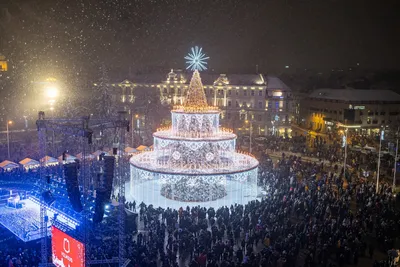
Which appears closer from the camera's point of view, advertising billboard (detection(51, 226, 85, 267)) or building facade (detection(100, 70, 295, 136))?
advertising billboard (detection(51, 226, 85, 267))

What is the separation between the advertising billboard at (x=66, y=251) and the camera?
13648mm

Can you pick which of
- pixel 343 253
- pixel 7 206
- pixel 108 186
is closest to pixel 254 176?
pixel 343 253

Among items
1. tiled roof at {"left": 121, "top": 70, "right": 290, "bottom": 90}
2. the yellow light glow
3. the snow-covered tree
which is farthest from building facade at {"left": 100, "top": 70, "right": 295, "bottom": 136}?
the yellow light glow

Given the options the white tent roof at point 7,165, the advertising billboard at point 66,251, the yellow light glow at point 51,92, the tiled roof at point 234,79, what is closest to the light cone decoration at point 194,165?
the advertising billboard at point 66,251

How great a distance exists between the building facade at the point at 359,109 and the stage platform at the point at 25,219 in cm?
4844

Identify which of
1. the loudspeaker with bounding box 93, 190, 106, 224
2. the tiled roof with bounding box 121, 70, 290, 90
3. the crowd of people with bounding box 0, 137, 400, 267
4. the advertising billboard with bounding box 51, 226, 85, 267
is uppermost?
the tiled roof with bounding box 121, 70, 290, 90

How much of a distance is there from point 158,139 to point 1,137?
34839 mm

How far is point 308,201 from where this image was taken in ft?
77.2

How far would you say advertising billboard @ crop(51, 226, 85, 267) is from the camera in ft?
44.8

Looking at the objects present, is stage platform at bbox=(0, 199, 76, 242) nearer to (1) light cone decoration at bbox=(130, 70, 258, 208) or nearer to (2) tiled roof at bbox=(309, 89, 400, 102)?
(1) light cone decoration at bbox=(130, 70, 258, 208)

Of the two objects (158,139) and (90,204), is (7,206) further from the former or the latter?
(158,139)

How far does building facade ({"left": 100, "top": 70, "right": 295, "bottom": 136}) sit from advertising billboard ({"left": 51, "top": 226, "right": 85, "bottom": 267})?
4482 centimetres

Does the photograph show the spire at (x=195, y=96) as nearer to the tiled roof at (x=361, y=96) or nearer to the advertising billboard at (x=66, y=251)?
the advertising billboard at (x=66, y=251)

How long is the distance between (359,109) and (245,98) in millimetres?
18913
